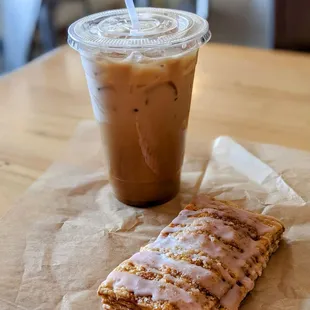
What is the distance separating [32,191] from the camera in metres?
0.94

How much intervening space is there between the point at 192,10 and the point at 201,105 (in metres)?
2.40

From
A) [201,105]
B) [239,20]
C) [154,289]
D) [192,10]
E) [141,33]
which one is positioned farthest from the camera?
[239,20]

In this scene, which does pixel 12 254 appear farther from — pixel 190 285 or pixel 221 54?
pixel 221 54

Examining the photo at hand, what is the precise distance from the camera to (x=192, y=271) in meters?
0.66

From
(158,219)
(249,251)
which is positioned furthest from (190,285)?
(158,219)

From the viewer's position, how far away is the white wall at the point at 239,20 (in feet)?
11.7

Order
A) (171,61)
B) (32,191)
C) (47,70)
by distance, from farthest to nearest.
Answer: (47,70) → (32,191) → (171,61)

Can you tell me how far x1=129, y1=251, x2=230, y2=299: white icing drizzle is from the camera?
647 mm

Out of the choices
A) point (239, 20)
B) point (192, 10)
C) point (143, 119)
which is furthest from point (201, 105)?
point (239, 20)

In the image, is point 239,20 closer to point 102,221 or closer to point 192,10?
point 192,10

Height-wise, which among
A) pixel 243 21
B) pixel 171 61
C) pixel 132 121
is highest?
pixel 171 61

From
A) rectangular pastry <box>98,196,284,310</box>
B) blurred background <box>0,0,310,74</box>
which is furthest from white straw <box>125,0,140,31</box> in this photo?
blurred background <box>0,0,310,74</box>

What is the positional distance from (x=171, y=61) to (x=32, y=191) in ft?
1.23

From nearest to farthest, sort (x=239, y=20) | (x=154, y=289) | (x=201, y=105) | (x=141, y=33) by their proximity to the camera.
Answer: (x=154, y=289)
(x=141, y=33)
(x=201, y=105)
(x=239, y=20)
